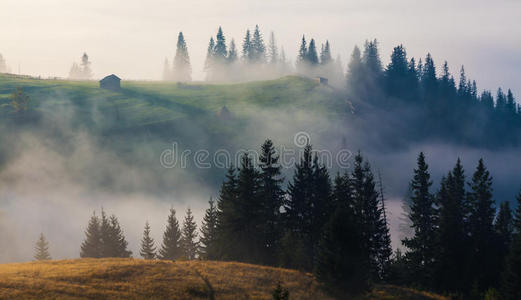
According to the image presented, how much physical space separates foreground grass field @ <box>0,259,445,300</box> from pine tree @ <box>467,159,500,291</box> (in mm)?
16762

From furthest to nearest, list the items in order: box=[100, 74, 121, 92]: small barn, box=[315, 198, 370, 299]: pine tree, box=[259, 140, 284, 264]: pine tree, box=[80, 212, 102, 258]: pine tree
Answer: box=[100, 74, 121, 92]: small barn < box=[80, 212, 102, 258]: pine tree < box=[259, 140, 284, 264]: pine tree < box=[315, 198, 370, 299]: pine tree

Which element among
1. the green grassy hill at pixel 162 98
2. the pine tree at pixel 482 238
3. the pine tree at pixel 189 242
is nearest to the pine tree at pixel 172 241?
the pine tree at pixel 189 242

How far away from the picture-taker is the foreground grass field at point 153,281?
107 feet

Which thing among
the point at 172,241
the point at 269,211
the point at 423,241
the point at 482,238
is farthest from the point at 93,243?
the point at 482,238

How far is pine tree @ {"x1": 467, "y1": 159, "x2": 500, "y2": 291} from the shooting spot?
5362 cm

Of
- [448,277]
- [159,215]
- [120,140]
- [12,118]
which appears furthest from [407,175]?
[12,118]

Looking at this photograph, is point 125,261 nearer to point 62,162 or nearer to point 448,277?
point 448,277

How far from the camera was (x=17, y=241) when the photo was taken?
10769cm

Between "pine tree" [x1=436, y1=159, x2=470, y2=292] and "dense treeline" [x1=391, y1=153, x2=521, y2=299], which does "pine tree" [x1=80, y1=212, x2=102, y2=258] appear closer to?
"dense treeline" [x1=391, y1=153, x2=521, y2=299]

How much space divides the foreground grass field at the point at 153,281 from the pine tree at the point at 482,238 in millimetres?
16762

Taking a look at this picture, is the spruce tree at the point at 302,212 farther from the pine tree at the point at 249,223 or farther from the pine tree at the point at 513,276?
the pine tree at the point at 513,276

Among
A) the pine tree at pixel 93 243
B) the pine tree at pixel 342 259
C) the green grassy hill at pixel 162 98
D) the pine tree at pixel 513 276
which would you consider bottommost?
the pine tree at pixel 93 243

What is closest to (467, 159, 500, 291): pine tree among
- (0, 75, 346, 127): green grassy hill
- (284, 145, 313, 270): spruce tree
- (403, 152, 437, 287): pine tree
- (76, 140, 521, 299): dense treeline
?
(76, 140, 521, 299): dense treeline

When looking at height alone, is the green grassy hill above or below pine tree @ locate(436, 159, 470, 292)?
above
